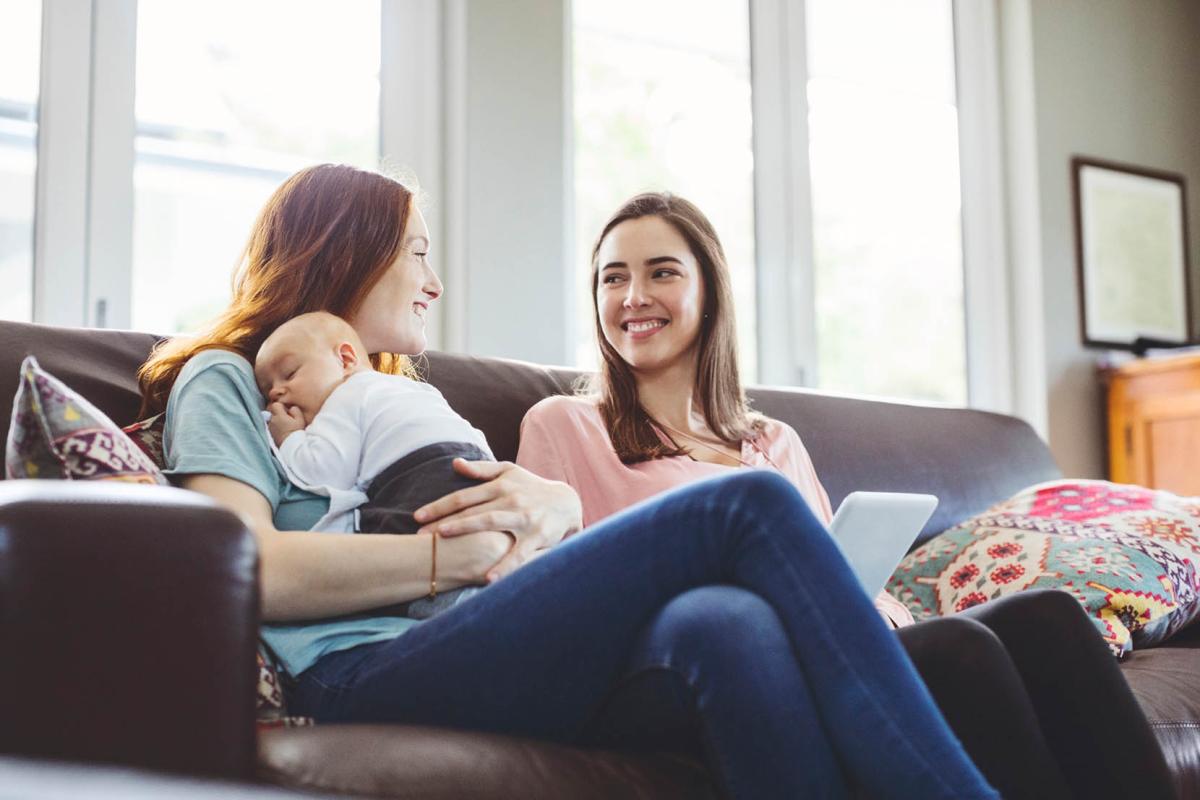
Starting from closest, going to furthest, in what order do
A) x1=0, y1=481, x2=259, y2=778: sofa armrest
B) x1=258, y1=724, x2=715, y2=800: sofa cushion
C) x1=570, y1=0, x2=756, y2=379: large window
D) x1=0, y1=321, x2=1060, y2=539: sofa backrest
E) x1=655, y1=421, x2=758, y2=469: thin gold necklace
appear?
x1=0, y1=481, x2=259, y2=778: sofa armrest
x1=258, y1=724, x2=715, y2=800: sofa cushion
x1=0, y1=321, x2=1060, y2=539: sofa backrest
x1=655, y1=421, x2=758, y2=469: thin gold necklace
x1=570, y1=0, x2=756, y2=379: large window

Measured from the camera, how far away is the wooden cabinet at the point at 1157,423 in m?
3.65

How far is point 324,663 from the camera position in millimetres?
1278

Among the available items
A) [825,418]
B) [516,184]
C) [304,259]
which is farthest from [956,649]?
[516,184]

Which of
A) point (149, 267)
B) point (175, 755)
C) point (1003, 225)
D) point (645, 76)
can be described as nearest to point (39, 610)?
point (175, 755)

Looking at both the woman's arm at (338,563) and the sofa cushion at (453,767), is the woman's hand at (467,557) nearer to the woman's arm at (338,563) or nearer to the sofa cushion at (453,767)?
the woman's arm at (338,563)

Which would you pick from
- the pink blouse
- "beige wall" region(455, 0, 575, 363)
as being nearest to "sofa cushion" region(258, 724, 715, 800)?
the pink blouse

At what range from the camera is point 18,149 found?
2.56 meters

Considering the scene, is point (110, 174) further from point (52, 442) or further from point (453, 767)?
point (453, 767)

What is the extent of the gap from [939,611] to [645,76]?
1948mm

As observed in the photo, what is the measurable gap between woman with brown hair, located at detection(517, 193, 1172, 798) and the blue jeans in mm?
45

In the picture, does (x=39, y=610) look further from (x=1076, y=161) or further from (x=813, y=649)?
(x=1076, y=161)

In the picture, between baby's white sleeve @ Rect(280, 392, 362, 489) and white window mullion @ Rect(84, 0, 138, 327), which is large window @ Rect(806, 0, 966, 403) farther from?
baby's white sleeve @ Rect(280, 392, 362, 489)

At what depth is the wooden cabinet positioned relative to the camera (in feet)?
12.0

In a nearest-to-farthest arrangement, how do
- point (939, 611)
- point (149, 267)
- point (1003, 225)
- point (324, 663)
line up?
point (324, 663) → point (939, 611) → point (149, 267) → point (1003, 225)
